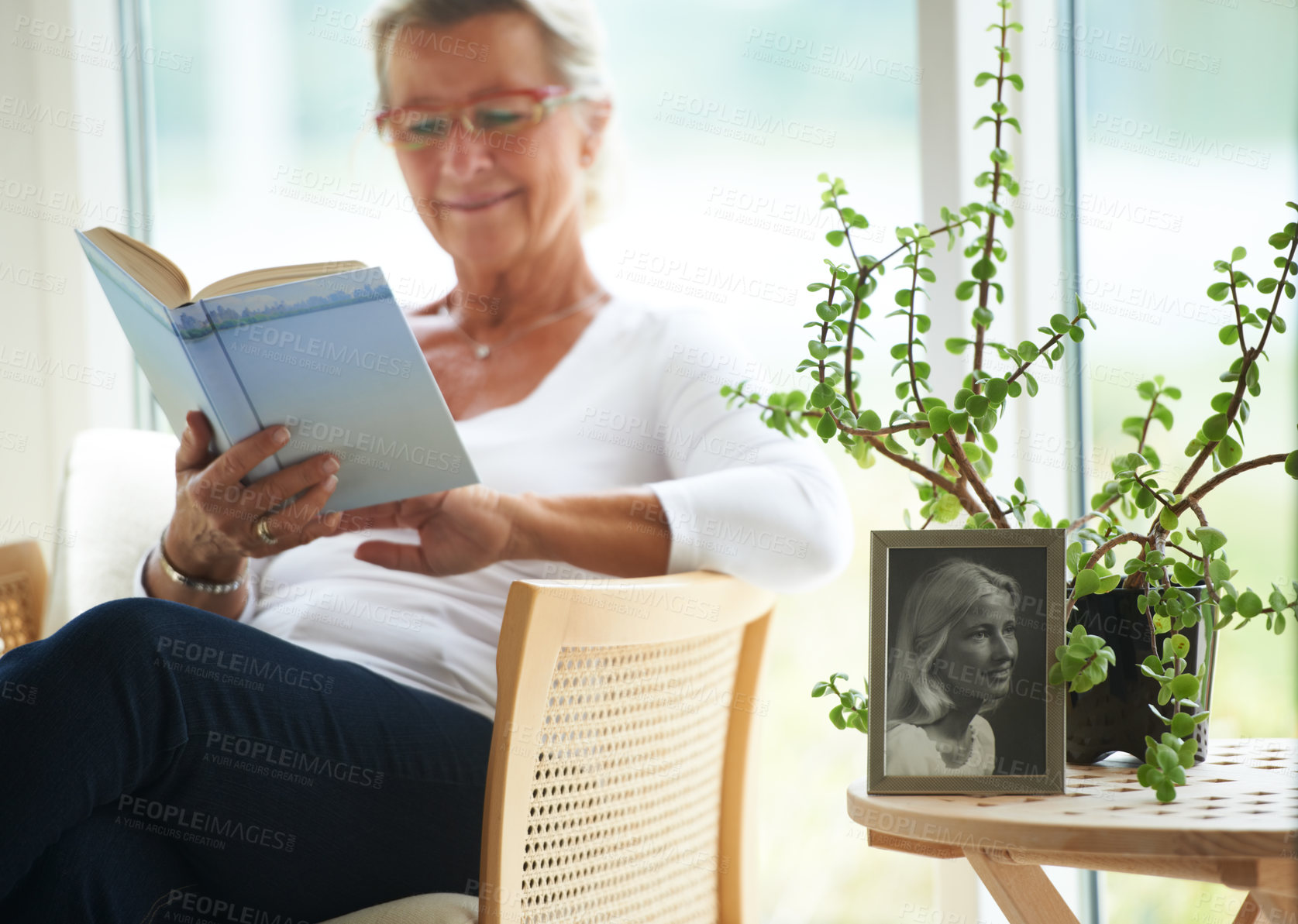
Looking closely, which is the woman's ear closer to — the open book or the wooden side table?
the open book

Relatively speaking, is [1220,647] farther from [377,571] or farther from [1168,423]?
[377,571]

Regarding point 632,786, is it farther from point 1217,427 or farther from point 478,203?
point 478,203

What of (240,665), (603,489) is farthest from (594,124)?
(240,665)

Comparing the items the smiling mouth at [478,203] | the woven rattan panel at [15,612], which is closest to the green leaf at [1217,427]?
the smiling mouth at [478,203]

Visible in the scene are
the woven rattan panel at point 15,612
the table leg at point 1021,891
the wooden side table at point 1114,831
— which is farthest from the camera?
the woven rattan panel at point 15,612

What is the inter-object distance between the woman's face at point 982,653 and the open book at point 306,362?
0.46 m

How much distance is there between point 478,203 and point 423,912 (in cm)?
93

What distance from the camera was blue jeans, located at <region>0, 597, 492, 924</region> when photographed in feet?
2.74

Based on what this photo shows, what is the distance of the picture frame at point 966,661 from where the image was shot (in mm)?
751

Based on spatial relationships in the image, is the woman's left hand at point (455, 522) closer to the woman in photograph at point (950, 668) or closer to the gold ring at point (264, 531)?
the gold ring at point (264, 531)

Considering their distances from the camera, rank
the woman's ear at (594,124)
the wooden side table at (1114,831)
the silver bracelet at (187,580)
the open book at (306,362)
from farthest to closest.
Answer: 1. the woman's ear at (594,124)
2. the silver bracelet at (187,580)
3. the open book at (306,362)
4. the wooden side table at (1114,831)

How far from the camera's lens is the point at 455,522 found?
44.9 inches

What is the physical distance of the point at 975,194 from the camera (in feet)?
4.35

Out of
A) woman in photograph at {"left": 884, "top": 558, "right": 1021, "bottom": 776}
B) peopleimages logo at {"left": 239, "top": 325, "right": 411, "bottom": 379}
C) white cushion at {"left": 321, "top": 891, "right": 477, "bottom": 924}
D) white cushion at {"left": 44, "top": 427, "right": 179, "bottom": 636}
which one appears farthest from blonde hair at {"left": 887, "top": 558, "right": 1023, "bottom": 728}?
white cushion at {"left": 44, "top": 427, "right": 179, "bottom": 636}
